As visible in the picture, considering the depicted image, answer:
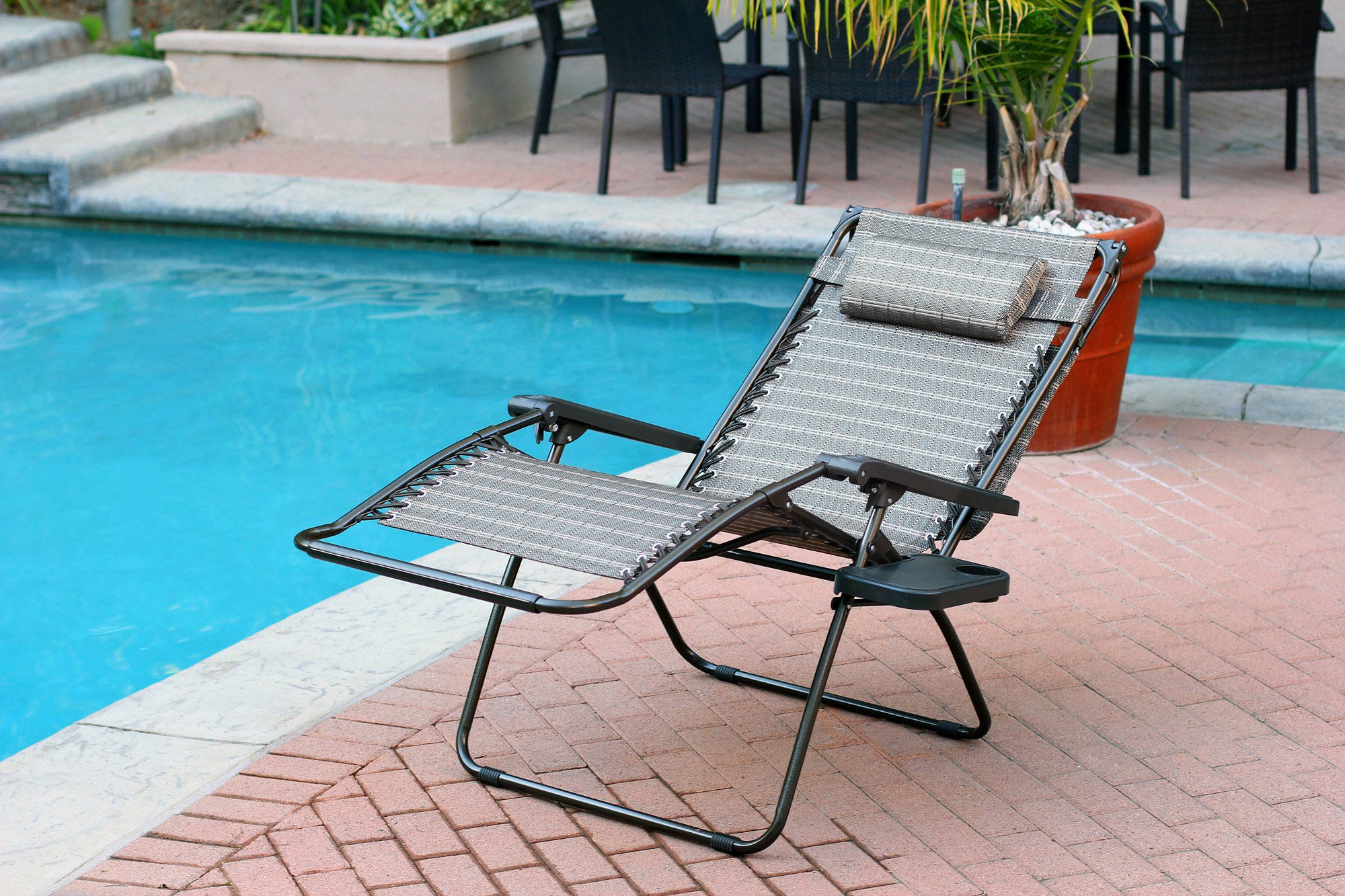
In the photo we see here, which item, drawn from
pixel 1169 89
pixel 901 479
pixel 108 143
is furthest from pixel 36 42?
pixel 901 479

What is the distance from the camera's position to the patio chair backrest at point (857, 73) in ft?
22.7

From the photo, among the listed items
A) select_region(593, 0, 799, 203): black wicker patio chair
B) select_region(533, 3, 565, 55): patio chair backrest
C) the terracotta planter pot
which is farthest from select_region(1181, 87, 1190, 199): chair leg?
select_region(533, 3, 565, 55): patio chair backrest

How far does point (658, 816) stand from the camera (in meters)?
2.71

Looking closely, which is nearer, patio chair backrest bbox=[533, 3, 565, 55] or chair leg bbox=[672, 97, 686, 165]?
chair leg bbox=[672, 97, 686, 165]

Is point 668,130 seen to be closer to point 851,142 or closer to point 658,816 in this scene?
point 851,142

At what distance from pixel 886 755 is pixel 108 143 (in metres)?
6.96

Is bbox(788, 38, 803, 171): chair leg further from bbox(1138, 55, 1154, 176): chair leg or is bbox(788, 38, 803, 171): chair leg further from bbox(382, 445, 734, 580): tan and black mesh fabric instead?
bbox(382, 445, 734, 580): tan and black mesh fabric

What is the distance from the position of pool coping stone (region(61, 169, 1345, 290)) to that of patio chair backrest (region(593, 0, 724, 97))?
58cm

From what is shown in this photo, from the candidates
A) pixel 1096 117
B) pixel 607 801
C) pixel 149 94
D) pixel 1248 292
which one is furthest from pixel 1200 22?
pixel 149 94

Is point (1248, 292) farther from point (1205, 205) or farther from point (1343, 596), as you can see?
point (1343, 596)

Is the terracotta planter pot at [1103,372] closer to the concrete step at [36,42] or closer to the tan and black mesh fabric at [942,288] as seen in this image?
the tan and black mesh fabric at [942,288]

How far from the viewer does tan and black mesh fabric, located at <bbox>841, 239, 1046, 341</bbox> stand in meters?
3.21

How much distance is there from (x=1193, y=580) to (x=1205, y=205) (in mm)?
3861

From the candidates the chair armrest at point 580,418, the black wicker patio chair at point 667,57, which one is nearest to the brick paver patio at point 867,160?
the black wicker patio chair at point 667,57
